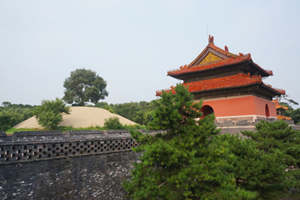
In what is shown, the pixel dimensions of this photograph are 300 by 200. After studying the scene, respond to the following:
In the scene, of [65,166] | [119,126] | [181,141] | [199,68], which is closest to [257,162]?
[181,141]

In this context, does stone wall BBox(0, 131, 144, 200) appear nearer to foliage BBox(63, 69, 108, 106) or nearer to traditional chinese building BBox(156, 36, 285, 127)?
traditional chinese building BBox(156, 36, 285, 127)

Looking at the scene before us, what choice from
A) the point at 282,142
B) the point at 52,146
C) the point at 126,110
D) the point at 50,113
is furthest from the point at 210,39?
the point at 126,110

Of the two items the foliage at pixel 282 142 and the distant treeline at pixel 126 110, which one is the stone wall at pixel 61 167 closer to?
the foliage at pixel 282 142

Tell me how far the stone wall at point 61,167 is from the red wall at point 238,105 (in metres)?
8.19

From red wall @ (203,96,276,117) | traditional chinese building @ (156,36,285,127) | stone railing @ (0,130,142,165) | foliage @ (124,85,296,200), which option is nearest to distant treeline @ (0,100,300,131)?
traditional chinese building @ (156,36,285,127)

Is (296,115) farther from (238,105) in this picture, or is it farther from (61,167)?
(61,167)

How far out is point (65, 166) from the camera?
5.28 metres

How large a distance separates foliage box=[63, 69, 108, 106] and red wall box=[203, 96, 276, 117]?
45.0 metres

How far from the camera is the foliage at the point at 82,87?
172 ft

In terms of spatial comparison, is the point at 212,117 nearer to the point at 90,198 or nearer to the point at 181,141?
the point at 181,141

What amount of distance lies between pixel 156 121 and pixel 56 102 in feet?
111

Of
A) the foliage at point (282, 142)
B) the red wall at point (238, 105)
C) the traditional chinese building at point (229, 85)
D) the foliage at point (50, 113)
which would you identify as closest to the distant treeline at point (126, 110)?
the foliage at point (50, 113)

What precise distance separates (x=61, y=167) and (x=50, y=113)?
2740 centimetres

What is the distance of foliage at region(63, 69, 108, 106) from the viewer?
5250 cm
